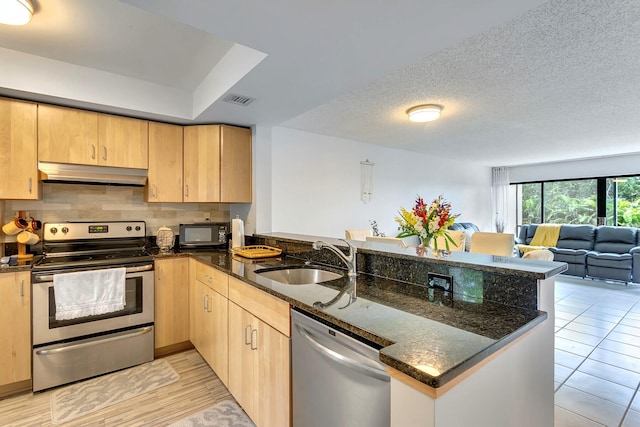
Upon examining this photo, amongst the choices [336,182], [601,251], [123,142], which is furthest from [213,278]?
[601,251]

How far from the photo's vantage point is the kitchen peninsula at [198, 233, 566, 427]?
82 centimetres

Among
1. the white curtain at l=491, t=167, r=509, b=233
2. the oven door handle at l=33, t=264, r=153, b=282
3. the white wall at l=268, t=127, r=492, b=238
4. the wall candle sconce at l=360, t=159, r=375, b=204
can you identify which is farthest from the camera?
the white curtain at l=491, t=167, r=509, b=233

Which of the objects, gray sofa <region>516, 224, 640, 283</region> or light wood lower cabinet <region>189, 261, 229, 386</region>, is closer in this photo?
light wood lower cabinet <region>189, 261, 229, 386</region>

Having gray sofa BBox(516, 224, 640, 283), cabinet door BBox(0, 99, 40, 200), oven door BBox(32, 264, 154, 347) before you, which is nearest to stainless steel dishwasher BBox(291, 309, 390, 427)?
oven door BBox(32, 264, 154, 347)

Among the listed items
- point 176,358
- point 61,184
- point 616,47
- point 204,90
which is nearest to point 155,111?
point 204,90

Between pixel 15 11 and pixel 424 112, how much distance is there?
321 centimetres

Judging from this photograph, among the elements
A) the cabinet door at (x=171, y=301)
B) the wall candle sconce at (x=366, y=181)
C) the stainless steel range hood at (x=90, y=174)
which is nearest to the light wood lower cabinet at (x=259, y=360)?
the cabinet door at (x=171, y=301)

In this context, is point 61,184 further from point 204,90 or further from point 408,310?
point 408,310

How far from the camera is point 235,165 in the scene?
10.4 feet

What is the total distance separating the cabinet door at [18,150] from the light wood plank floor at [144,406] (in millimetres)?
1466

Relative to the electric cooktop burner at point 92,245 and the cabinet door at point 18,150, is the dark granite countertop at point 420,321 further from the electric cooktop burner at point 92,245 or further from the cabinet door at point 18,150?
the cabinet door at point 18,150

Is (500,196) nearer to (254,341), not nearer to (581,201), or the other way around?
(581,201)

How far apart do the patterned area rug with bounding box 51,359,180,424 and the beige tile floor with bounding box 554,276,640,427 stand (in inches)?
109

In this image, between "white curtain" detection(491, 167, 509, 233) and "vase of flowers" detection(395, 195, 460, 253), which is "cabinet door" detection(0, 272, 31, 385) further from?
"white curtain" detection(491, 167, 509, 233)
